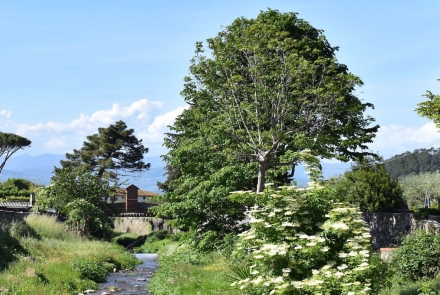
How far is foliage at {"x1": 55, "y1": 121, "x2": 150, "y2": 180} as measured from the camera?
6719 centimetres

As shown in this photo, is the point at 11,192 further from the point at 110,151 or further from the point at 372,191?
the point at 372,191

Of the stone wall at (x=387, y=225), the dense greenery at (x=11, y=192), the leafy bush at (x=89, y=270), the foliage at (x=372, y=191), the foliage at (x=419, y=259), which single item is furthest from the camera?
the dense greenery at (x=11, y=192)

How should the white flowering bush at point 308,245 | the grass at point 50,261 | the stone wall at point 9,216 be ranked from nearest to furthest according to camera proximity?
the white flowering bush at point 308,245, the grass at point 50,261, the stone wall at point 9,216

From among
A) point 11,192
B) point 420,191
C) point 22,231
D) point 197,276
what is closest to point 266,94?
point 197,276

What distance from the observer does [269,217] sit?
12102 mm

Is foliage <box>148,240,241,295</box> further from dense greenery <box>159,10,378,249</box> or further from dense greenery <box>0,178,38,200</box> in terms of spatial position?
dense greenery <box>0,178,38,200</box>

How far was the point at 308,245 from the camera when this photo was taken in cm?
1114

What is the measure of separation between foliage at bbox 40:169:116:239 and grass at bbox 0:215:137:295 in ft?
8.25

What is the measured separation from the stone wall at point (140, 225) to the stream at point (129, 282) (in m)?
23.2

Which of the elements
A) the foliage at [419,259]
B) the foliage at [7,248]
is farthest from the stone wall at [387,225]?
the foliage at [7,248]

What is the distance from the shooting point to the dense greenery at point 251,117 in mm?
22359

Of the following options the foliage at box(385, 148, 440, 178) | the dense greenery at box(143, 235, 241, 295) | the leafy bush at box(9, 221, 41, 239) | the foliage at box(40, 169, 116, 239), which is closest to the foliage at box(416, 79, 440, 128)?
the dense greenery at box(143, 235, 241, 295)

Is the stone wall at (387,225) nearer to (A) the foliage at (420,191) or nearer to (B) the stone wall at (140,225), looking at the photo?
(B) the stone wall at (140,225)

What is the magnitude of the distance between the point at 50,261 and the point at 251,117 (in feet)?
36.7
